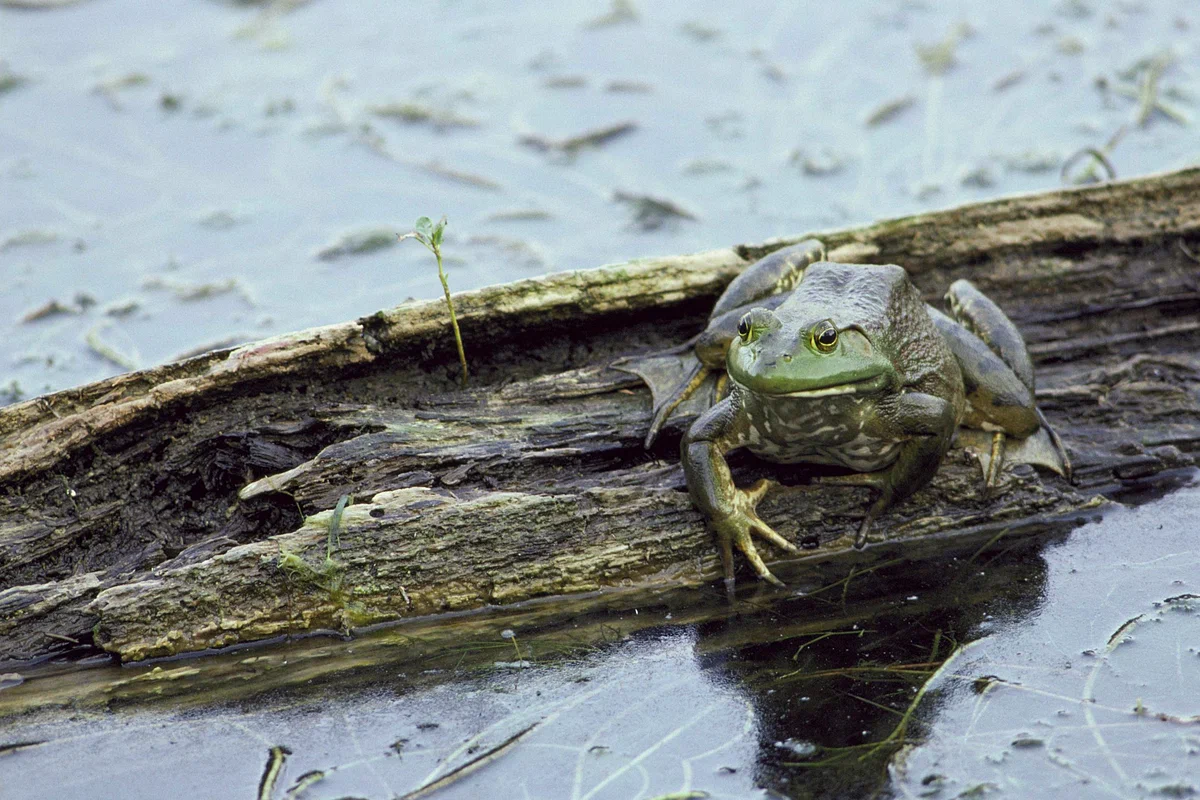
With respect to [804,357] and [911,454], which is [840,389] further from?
[911,454]

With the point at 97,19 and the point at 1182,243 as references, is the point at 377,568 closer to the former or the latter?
the point at 1182,243

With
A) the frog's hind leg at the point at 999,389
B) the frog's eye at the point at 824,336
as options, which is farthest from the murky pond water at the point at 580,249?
the frog's eye at the point at 824,336

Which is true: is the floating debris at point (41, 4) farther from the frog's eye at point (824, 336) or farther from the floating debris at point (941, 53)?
the frog's eye at point (824, 336)

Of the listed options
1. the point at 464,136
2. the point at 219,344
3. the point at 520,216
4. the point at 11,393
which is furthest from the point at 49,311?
the point at 464,136

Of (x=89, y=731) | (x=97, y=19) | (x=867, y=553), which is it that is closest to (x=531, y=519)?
(x=867, y=553)

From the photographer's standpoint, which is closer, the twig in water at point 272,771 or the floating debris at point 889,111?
the twig in water at point 272,771

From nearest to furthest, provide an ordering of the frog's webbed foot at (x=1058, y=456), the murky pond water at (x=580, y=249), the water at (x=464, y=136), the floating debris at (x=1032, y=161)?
1. the murky pond water at (x=580, y=249)
2. the frog's webbed foot at (x=1058, y=456)
3. the water at (x=464, y=136)
4. the floating debris at (x=1032, y=161)
